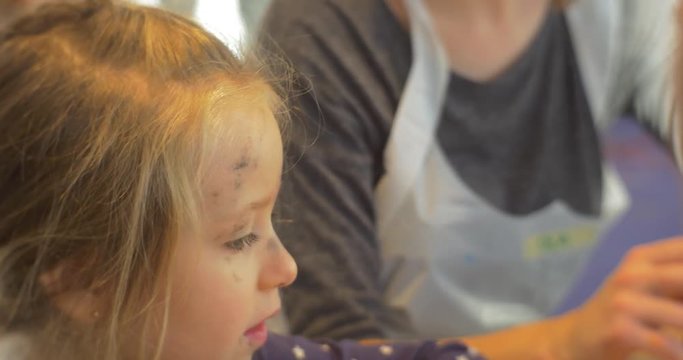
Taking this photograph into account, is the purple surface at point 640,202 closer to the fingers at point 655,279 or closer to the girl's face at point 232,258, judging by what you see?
the fingers at point 655,279

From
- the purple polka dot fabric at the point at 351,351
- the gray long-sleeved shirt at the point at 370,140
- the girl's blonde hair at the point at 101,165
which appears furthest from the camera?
the gray long-sleeved shirt at the point at 370,140

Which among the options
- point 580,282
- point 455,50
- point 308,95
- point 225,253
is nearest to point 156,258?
point 225,253

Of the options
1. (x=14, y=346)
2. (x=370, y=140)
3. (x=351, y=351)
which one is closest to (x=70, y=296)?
(x=14, y=346)

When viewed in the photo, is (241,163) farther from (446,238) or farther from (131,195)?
(446,238)

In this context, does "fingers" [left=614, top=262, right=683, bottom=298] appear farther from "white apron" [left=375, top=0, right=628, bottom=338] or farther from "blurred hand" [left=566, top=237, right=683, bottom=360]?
"white apron" [left=375, top=0, right=628, bottom=338]

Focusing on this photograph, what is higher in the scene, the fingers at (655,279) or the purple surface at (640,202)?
the fingers at (655,279)

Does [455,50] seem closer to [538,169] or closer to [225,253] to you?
[538,169]

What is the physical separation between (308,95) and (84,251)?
27cm

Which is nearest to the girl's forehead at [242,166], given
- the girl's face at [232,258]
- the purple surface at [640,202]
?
the girl's face at [232,258]

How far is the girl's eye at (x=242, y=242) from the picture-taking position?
52 cm

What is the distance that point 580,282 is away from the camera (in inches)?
39.0

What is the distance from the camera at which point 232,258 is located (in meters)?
0.52

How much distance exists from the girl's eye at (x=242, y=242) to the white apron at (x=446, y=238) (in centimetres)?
28

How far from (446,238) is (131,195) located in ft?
1.23
